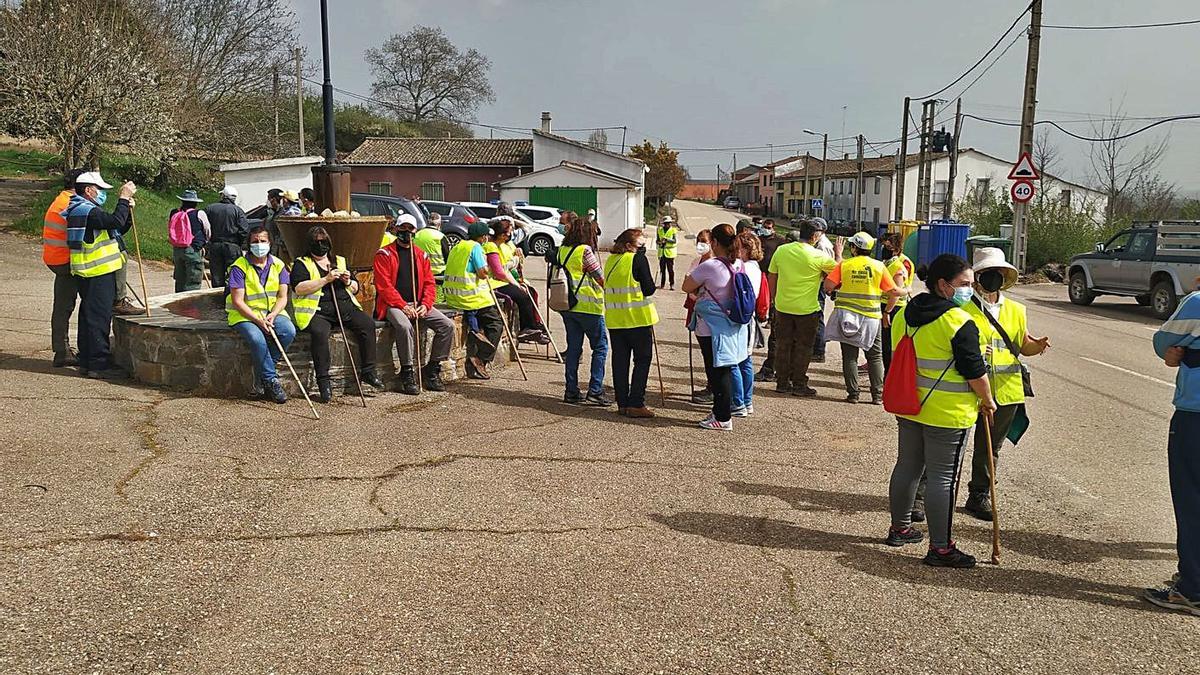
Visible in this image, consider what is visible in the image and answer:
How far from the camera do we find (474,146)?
44562 mm

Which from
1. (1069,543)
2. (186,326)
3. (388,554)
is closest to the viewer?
(388,554)

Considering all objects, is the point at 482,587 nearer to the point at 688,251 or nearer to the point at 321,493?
the point at 321,493

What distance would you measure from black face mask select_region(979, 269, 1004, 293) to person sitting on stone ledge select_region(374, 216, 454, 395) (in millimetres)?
5209

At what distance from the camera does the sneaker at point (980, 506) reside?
6.02 metres

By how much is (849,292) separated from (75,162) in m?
21.4

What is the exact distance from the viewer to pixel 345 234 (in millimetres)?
9531

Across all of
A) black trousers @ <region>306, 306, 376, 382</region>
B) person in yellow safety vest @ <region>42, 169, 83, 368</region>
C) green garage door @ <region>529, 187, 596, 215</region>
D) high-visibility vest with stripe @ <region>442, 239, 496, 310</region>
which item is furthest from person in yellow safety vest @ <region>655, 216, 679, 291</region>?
green garage door @ <region>529, 187, 596, 215</region>

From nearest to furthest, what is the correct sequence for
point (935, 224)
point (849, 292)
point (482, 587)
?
point (482, 587) → point (849, 292) → point (935, 224)

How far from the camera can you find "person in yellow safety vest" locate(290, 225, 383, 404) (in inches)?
329

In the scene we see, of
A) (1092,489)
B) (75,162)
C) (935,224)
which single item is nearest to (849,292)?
(1092,489)

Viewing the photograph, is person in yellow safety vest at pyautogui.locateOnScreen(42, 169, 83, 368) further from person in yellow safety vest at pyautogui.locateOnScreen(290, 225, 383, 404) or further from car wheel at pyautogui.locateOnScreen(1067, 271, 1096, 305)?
car wheel at pyautogui.locateOnScreen(1067, 271, 1096, 305)

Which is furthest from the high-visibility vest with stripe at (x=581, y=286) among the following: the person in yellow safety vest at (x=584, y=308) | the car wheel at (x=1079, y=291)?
the car wheel at (x=1079, y=291)

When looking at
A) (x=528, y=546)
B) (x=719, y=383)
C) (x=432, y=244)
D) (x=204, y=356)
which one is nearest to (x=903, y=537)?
(x=528, y=546)

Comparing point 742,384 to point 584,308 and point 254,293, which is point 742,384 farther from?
point 254,293
